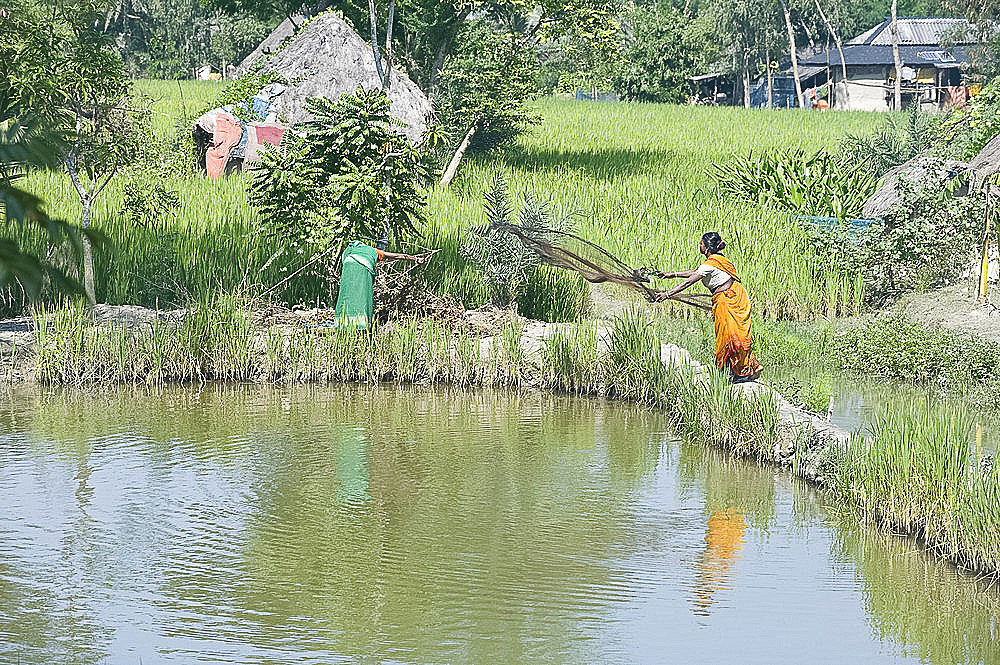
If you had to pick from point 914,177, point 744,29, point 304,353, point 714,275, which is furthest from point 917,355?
point 744,29

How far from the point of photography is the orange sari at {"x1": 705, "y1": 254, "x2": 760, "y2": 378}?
831 centimetres

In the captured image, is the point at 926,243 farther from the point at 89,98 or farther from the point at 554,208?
the point at 89,98

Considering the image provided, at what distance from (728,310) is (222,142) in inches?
→ 529

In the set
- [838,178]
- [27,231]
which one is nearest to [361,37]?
[838,178]

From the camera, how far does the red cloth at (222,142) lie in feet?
65.3

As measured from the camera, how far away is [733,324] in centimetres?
832

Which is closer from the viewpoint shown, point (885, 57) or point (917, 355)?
point (917, 355)

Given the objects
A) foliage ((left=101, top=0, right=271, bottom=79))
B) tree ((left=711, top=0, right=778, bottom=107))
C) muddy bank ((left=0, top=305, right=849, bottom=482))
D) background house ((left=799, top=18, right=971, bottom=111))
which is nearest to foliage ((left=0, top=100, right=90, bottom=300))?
muddy bank ((left=0, top=305, right=849, bottom=482))

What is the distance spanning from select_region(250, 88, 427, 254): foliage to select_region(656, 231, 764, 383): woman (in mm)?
3547

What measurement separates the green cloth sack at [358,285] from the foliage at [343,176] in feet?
2.51

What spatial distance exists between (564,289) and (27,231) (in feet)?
17.5

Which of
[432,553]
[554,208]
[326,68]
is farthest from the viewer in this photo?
[326,68]

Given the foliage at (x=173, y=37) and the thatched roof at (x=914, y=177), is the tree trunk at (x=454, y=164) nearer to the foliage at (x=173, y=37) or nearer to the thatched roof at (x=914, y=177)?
the thatched roof at (x=914, y=177)

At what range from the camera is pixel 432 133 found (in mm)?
12312
